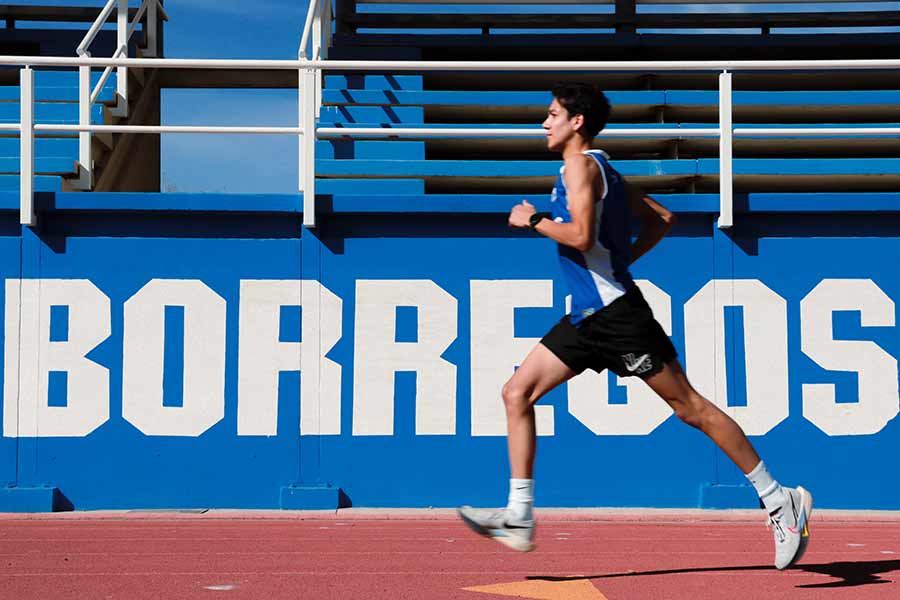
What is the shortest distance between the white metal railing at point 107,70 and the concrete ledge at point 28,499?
2.58 metres

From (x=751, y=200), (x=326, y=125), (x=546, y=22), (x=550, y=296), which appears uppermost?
(x=546, y=22)

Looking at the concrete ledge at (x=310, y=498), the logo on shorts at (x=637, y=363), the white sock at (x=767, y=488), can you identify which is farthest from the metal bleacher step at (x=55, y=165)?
the white sock at (x=767, y=488)

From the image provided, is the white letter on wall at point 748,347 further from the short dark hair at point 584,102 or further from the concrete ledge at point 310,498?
the short dark hair at point 584,102

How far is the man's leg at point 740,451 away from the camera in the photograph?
5297 millimetres

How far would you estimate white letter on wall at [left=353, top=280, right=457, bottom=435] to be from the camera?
8242 millimetres

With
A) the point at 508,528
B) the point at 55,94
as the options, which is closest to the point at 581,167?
the point at 508,528

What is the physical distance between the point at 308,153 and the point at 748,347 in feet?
9.60

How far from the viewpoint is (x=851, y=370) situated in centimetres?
823

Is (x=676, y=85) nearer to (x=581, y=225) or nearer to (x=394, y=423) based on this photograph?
(x=394, y=423)

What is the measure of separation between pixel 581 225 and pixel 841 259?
11.9 ft

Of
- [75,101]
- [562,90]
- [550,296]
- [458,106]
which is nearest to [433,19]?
[458,106]

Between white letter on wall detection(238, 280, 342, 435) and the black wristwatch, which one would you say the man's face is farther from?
white letter on wall detection(238, 280, 342, 435)

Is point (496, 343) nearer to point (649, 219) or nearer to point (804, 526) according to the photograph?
point (649, 219)

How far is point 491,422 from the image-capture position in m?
8.26
